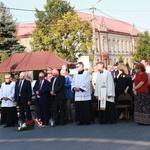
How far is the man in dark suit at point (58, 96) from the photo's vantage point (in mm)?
12609

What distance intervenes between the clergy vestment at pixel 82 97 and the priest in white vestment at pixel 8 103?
2136 millimetres

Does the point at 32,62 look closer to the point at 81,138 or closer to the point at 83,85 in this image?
the point at 83,85

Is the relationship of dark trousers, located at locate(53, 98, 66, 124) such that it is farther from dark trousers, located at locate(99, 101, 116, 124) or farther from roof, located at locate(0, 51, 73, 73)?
roof, located at locate(0, 51, 73, 73)

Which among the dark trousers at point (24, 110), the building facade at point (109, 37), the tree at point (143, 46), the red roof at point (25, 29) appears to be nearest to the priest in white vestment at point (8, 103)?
the dark trousers at point (24, 110)

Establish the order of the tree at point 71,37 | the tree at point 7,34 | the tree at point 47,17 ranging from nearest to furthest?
the tree at point 7,34 < the tree at point 71,37 < the tree at point 47,17

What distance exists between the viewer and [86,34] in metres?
39.5

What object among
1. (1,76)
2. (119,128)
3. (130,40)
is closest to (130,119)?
(119,128)

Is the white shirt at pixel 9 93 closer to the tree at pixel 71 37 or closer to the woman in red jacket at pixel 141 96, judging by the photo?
the woman in red jacket at pixel 141 96

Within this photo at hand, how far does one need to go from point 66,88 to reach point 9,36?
2096 cm

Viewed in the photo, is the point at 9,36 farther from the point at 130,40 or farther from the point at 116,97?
the point at 130,40

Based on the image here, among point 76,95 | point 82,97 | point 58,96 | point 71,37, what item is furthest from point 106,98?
point 71,37

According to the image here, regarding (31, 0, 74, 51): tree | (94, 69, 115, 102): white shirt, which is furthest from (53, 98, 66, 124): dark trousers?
(31, 0, 74, 51): tree

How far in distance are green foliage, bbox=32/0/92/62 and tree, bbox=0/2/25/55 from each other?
760cm

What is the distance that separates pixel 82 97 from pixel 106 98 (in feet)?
2.43
